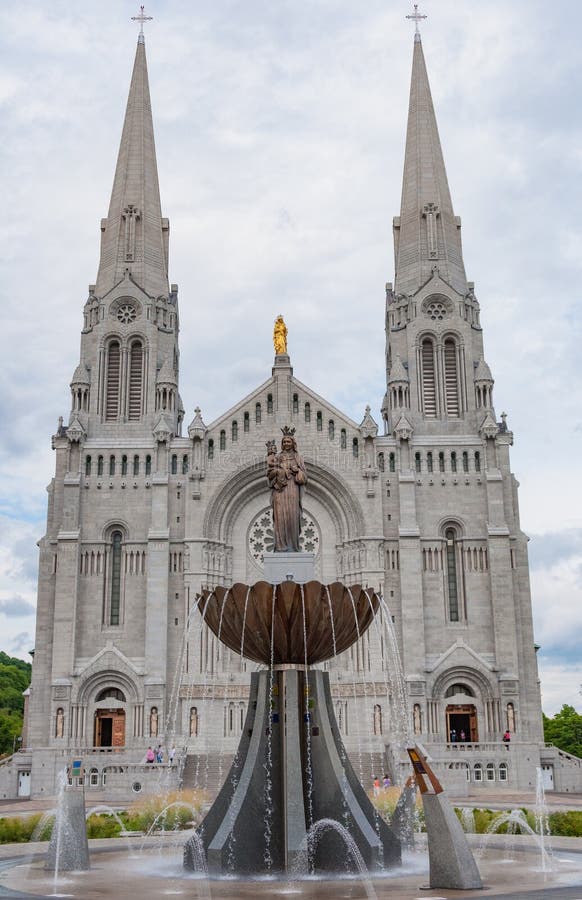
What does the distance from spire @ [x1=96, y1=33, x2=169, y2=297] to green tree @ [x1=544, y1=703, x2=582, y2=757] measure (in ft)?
143

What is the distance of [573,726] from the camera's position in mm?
72562

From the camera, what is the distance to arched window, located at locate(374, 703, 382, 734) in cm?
4438

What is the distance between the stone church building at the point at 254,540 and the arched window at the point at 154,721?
0.34 feet

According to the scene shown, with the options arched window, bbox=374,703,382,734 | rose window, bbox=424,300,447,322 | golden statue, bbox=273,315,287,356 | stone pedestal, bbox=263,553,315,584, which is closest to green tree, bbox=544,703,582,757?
arched window, bbox=374,703,382,734

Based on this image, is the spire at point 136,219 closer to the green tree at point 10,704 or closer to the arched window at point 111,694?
the arched window at point 111,694

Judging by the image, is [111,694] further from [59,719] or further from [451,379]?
[451,379]

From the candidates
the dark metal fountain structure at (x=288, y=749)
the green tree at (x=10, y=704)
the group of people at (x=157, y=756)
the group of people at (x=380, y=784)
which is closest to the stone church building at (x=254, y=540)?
the group of people at (x=157, y=756)

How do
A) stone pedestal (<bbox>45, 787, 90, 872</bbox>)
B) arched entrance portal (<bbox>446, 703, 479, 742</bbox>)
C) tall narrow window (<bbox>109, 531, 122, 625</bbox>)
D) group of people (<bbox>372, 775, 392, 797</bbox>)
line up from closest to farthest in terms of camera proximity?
stone pedestal (<bbox>45, 787, 90, 872</bbox>)
group of people (<bbox>372, 775, 392, 797</bbox>)
arched entrance portal (<bbox>446, 703, 479, 742</bbox>)
tall narrow window (<bbox>109, 531, 122, 625</bbox>)

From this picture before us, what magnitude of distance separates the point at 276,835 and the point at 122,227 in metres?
44.1

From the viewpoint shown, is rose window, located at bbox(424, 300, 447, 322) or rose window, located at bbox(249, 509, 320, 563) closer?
rose window, located at bbox(249, 509, 320, 563)

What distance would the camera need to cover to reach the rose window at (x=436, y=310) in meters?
52.7

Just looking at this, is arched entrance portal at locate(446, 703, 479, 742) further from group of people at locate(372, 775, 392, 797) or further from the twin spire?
the twin spire

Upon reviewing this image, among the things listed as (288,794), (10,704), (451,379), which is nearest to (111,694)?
(451,379)

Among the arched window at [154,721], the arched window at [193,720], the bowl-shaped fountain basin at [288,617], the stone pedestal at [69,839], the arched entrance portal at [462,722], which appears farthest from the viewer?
the arched entrance portal at [462,722]
